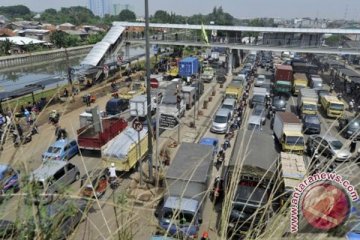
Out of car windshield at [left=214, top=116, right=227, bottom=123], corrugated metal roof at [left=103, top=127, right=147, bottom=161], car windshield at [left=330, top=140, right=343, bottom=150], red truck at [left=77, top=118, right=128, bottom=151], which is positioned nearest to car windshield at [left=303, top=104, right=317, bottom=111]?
car windshield at [left=214, top=116, right=227, bottom=123]

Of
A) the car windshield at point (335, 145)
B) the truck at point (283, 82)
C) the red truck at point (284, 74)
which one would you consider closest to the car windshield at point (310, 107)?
the truck at point (283, 82)

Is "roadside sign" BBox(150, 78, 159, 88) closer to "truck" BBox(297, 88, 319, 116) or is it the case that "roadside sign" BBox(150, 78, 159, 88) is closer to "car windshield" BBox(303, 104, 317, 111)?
"truck" BBox(297, 88, 319, 116)

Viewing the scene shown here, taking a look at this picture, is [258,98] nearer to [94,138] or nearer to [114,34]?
[94,138]

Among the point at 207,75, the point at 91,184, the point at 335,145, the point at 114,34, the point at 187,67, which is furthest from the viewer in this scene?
the point at 114,34

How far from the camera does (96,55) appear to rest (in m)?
34.4

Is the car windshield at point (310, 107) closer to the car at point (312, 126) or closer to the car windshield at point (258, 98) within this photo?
the car at point (312, 126)

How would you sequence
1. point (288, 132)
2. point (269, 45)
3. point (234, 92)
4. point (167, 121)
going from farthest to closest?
point (269, 45), point (234, 92), point (167, 121), point (288, 132)

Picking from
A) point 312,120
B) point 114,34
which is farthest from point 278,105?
point 114,34

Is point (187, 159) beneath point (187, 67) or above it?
above

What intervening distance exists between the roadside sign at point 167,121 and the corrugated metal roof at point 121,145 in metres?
3.88

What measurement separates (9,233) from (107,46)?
3584cm

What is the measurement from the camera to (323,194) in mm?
3623

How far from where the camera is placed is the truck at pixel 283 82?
92.4 feet

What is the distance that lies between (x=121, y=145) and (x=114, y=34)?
2838 cm
